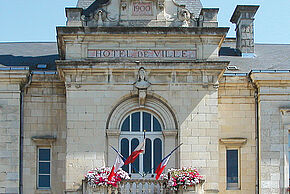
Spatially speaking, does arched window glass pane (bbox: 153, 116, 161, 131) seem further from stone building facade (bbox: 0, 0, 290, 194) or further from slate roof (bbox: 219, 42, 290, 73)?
slate roof (bbox: 219, 42, 290, 73)

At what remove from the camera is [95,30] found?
20953mm

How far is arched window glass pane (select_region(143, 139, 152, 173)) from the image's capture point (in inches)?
841

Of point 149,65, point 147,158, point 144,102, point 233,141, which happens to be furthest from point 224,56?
point 147,158

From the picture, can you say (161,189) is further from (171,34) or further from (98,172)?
(171,34)

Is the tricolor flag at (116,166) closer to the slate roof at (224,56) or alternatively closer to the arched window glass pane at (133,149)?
the arched window glass pane at (133,149)

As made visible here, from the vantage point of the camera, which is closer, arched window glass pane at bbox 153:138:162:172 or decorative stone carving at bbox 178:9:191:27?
decorative stone carving at bbox 178:9:191:27

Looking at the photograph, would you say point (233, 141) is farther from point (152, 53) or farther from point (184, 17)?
point (184, 17)

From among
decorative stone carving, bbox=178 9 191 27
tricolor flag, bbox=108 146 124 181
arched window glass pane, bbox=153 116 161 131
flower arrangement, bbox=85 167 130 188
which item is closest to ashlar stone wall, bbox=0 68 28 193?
flower arrangement, bbox=85 167 130 188

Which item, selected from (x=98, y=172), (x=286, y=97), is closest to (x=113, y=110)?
(x=98, y=172)

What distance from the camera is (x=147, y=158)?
21.4 m

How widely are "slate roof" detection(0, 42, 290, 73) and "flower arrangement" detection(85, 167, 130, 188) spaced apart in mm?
4878

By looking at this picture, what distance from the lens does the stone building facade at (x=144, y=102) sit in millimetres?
20938

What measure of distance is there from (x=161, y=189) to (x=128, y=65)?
157 inches

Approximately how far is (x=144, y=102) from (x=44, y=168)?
416 cm
